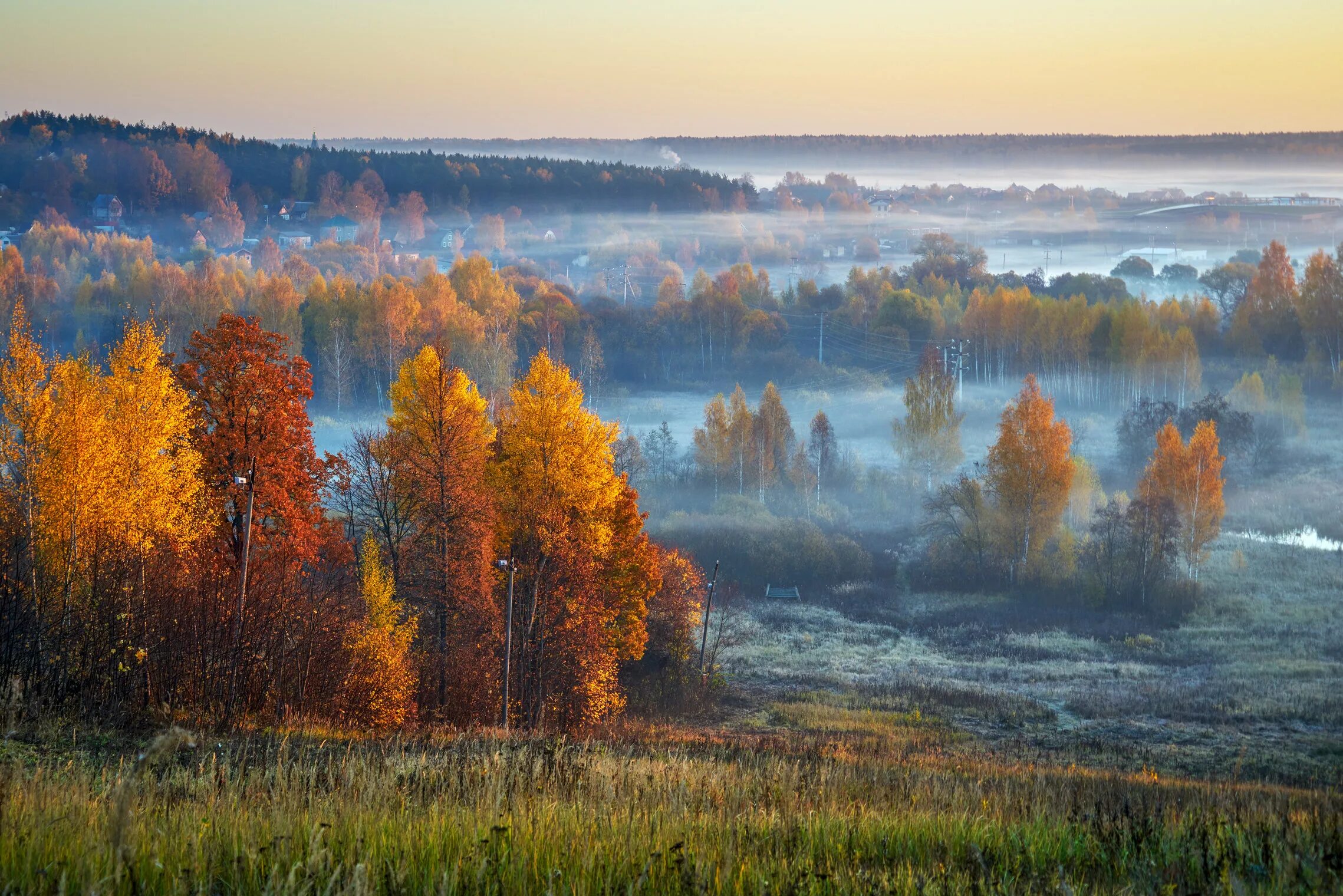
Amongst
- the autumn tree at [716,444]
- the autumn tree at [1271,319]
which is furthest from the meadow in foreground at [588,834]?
the autumn tree at [1271,319]

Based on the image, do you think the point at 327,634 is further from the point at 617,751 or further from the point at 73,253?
the point at 73,253

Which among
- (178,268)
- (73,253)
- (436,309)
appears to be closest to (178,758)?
(436,309)

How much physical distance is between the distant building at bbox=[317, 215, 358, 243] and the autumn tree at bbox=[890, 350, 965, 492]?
126 m

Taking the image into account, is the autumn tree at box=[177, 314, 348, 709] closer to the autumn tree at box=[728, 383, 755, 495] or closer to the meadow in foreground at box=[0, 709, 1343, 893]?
the meadow in foreground at box=[0, 709, 1343, 893]

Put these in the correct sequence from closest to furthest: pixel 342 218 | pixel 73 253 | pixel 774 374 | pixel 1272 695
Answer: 1. pixel 1272 695
2. pixel 774 374
3. pixel 73 253
4. pixel 342 218

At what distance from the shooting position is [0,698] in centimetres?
1116

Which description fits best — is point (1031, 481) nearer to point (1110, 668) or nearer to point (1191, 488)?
point (1191, 488)

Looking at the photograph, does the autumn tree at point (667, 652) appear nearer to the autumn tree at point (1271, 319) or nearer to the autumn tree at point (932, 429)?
the autumn tree at point (932, 429)

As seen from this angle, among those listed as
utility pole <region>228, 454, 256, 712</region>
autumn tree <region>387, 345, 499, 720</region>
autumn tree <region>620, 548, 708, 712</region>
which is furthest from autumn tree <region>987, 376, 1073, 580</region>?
utility pole <region>228, 454, 256, 712</region>

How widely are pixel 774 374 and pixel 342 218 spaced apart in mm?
107602

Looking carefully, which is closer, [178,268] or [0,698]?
[0,698]

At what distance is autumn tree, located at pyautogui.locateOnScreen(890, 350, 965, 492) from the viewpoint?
262 feet

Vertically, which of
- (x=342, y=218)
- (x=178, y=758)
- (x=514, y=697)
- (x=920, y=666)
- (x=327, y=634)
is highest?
(x=342, y=218)

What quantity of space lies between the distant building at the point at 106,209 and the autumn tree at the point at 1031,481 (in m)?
154
